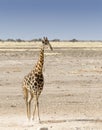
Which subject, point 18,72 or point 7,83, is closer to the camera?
point 7,83

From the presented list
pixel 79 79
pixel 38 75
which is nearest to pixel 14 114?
pixel 38 75

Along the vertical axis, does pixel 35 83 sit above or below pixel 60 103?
above

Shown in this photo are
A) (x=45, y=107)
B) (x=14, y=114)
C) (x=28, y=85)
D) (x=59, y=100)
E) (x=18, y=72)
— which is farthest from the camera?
(x=18, y=72)

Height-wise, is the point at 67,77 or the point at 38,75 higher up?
the point at 38,75

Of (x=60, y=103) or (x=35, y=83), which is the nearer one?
(x=35, y=83)

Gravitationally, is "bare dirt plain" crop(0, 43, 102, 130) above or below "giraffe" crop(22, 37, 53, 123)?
below

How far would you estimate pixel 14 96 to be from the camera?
68.4 ft

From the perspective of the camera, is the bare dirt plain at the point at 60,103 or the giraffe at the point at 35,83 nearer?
the bare dirt plain at the point at 60,103

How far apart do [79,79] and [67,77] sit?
122cm

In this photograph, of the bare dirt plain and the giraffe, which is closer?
the bare dirt plain

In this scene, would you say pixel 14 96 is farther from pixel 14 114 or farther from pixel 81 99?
pixel 14 114

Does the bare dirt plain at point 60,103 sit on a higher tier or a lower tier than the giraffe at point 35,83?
lower

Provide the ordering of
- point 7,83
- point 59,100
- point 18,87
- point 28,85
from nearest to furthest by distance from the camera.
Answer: point 28,85 < point 59,100 < point 18,87 < point 7,83

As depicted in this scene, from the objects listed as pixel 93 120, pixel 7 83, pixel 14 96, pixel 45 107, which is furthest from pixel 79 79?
pixel 93 120
